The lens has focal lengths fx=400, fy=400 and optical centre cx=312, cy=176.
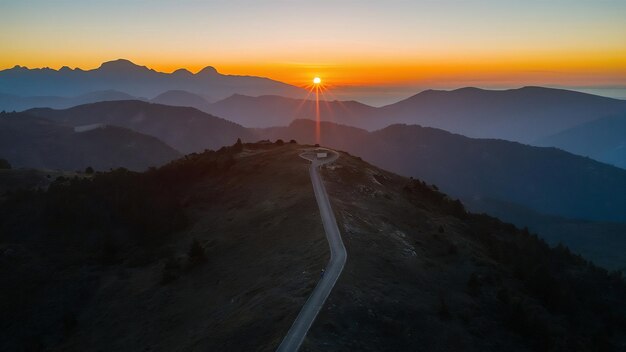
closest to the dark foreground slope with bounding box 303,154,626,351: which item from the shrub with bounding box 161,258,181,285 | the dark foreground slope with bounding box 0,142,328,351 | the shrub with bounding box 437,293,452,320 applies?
the shrub with bounding box 437,293,452,320

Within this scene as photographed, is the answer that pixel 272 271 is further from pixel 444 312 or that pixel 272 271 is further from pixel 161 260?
pixel 161 260

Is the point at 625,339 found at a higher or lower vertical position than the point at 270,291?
lower

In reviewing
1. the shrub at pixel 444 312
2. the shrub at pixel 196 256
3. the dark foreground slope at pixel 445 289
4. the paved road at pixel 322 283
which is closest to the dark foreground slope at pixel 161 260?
the shrub at pixel 196 256

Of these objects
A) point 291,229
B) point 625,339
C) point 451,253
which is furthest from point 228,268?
point 625,339

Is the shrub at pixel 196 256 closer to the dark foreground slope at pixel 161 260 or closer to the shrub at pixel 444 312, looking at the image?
the dark foreground slope at pixel 161 260

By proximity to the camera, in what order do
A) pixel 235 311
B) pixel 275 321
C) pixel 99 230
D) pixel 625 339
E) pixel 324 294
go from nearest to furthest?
pixel 275 321 < pixel 324 294 < pixel 235 311 < pixel 625 339 < pixel 99 230

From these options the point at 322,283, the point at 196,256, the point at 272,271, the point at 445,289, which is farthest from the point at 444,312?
the point at 196,256

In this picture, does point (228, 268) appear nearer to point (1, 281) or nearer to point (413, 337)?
point (413, 337)
